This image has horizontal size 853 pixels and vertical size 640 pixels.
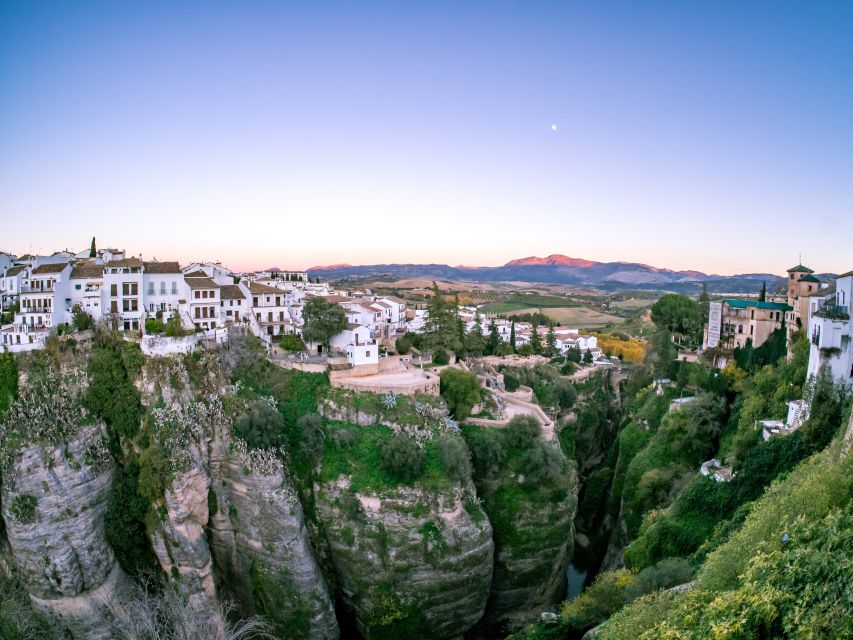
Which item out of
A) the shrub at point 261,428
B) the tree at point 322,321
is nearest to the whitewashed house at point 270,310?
the tree at point 322,321

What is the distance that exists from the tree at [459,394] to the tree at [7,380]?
23449mm

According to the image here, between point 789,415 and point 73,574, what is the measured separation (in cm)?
3540

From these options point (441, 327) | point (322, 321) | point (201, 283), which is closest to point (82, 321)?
point (201, 283)

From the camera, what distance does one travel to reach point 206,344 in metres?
34.8

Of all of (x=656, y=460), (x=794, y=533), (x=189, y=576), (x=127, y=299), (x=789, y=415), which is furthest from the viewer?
(x=127, y=299)

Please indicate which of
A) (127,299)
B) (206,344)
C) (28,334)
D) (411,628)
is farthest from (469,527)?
(28,334)

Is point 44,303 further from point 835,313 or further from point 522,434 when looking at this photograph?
point 835,313

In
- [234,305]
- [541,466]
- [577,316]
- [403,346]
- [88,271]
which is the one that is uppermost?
[88,271]

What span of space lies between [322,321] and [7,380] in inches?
698

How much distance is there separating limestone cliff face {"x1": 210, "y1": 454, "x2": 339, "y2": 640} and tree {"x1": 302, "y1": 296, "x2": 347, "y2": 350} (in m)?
11.1

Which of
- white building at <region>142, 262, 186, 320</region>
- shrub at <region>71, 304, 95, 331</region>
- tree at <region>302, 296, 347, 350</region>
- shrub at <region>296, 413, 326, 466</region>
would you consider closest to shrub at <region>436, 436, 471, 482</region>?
shrub at <region>296, 413, 326, 466</region>

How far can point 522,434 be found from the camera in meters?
32.7

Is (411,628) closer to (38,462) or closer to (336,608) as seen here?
(336,608)

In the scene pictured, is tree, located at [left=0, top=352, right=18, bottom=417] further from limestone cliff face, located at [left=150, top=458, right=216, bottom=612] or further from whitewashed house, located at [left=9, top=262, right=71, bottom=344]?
limestone cliff face, located at [left=150, top=458, right=216, bottom=612]
